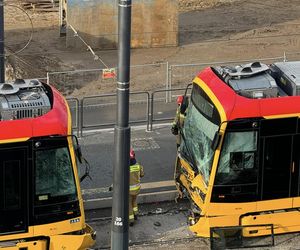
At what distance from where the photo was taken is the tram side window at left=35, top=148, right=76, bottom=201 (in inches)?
460

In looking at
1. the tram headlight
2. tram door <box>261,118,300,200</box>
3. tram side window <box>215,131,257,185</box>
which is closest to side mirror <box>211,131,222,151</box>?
tram side window <box>215,131,257,185</box>

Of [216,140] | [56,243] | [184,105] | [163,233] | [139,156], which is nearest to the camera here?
[56,243]

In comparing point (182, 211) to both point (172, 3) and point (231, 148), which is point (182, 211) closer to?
point (231, 148)

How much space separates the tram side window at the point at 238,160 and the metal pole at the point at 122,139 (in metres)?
2.04

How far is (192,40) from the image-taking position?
30484mm

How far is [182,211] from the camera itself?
14.4 metres

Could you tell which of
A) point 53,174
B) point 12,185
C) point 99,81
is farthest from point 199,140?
point 99,81

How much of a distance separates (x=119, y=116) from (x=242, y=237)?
12.1ft

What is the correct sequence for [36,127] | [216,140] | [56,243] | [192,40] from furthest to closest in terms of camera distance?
[192,40] < [216,140] < [56,243] < [36,127]

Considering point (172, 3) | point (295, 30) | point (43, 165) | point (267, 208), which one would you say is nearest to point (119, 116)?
point (43, 165)

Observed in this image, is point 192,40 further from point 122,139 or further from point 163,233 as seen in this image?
point 122,139

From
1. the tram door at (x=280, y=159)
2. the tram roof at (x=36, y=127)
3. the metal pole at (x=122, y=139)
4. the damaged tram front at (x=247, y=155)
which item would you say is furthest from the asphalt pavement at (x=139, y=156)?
the metal pole at (x=122, y=139)

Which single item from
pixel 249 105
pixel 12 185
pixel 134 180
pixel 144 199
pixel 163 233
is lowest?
pixel 163 233

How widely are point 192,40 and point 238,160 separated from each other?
18.5m
